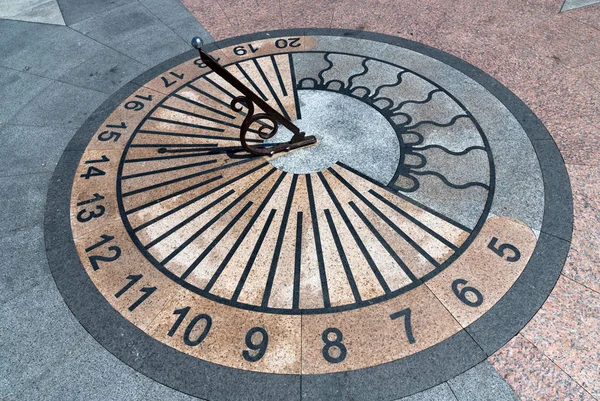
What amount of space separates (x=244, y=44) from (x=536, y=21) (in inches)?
223

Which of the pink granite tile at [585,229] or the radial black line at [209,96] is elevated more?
the radial black line at [209,96]

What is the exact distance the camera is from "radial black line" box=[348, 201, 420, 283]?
17.3ft

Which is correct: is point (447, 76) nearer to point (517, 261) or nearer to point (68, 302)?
point (517, 261)

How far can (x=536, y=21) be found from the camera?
348 inches

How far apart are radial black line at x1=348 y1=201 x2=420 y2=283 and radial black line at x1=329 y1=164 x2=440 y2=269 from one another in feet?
0.58

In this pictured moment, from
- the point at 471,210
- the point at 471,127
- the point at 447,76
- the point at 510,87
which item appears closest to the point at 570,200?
the point at 471,210

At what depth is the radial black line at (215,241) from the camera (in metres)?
5.46

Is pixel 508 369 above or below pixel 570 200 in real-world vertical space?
below

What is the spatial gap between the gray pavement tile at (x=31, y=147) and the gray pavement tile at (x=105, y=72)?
4.10 feet

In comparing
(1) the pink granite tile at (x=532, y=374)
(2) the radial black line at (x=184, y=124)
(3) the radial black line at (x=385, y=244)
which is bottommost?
(1) the pink granite tile at (x=532, y=374)

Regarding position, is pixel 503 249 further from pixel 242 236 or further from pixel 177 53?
pixel 177 53

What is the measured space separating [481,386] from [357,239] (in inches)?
81.9

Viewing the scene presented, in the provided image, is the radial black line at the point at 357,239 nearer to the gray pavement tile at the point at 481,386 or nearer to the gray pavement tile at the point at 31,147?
the gray pavement tile at the point at 481,386

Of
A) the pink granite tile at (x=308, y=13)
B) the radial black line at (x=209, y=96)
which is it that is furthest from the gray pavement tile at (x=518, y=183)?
the pink granite tile at (x=308, y=13)
